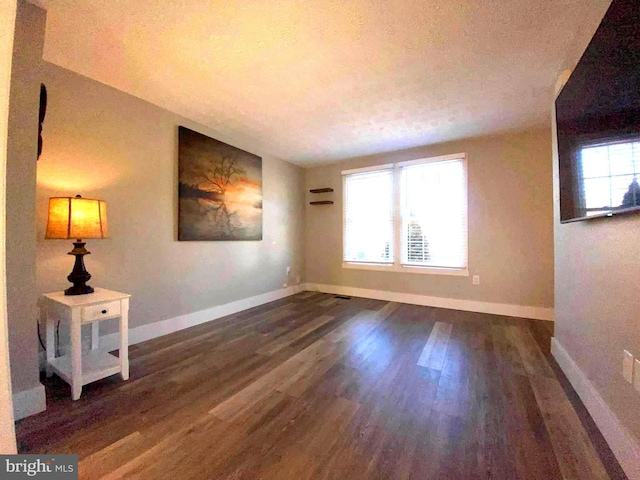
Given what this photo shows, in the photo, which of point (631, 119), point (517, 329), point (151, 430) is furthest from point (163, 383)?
point (517, 329)

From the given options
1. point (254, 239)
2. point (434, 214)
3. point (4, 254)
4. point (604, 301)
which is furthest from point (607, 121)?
point (254, 239)

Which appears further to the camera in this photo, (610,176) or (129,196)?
(129,196)

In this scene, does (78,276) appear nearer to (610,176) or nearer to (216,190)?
(216,190)

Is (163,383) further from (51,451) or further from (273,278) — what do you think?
(273,278)

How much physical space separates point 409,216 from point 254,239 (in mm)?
2404

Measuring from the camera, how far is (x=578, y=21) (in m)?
1.58

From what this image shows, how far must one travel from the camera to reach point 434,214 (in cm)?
383

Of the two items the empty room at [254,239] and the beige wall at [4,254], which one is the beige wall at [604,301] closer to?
the empty room at [254,239]

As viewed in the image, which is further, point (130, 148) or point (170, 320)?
point (170, 320)

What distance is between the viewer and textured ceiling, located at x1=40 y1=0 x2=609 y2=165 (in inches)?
60.1

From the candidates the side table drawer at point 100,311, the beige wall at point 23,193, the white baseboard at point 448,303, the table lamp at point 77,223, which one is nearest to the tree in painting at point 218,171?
the table lamp at point 77,223

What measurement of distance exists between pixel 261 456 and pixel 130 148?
271cm

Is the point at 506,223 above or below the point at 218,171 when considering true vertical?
below

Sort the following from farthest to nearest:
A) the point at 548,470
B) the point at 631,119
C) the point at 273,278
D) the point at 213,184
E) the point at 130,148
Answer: the point at 273,278, the point at 213,184, the point at 130,148, the point at 548,470, the point at 631,119
